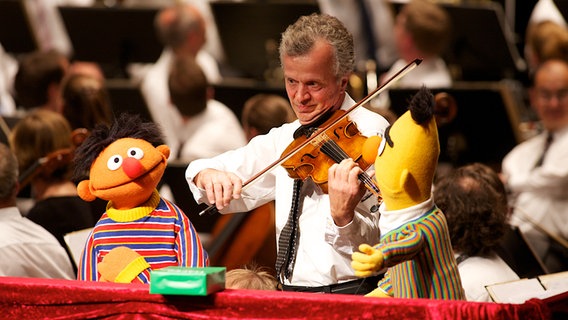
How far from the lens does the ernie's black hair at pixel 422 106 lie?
2113 millimetres

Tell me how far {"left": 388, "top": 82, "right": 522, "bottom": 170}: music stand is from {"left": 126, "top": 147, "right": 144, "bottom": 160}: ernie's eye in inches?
116

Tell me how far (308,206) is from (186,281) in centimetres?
58

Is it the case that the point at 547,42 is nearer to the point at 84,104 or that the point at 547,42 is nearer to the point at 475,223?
the point at 84,104

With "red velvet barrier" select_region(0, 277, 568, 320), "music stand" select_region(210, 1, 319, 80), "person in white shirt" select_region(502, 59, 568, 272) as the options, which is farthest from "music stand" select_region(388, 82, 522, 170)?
"red velvet barrier" select_region(0, 277, 568, 320)

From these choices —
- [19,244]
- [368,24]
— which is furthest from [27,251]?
[368,24]

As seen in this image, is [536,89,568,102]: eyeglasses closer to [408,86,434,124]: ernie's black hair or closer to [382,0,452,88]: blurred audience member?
[382,0,452,88]: blurred audience member

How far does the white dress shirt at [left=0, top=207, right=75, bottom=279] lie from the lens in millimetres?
3344

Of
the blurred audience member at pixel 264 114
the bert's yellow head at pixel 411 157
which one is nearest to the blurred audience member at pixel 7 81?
the blurred audience member at pixel 264 114

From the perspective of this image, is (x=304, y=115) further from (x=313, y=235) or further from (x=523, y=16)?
(x=523, y=16)

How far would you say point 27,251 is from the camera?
3391mm

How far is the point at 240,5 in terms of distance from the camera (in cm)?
663

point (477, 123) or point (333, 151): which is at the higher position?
point (333, 151)

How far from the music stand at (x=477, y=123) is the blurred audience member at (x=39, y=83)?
2.00 metres

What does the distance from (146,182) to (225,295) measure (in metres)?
0.47
